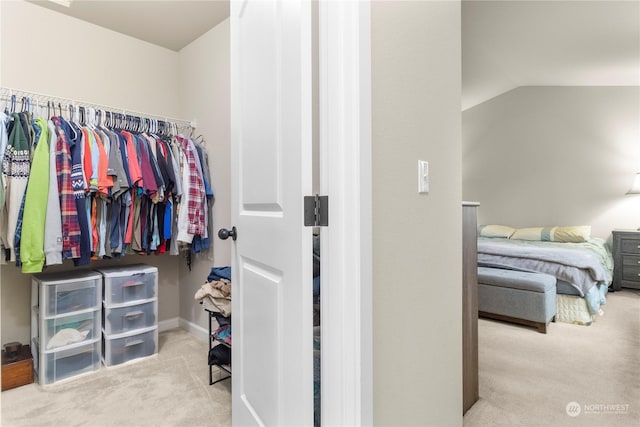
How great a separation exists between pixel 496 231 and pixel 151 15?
16.2 feet

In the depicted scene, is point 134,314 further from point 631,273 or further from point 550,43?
point 631,273

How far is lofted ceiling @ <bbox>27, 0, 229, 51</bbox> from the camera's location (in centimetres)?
238

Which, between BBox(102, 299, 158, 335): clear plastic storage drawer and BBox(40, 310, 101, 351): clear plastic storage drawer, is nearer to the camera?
BBox(40, 310, 101, 351): clear plastic storage drawer

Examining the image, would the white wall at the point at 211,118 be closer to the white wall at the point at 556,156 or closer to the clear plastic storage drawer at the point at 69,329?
the clear plastic storage drawer at the point at 69,329

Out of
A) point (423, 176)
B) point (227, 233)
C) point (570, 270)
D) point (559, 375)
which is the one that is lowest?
point (559, 375)

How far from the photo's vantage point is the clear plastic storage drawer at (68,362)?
2.06 m

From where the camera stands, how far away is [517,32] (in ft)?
12.0

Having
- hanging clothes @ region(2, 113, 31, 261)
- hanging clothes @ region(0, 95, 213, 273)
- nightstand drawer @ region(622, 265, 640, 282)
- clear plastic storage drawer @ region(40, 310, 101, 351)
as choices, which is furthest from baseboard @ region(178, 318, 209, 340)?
nightstand drawer @ region(622, 265, 640, 282)

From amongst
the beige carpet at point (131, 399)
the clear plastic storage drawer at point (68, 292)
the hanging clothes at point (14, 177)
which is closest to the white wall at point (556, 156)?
the beige carpet at point (131, 399)

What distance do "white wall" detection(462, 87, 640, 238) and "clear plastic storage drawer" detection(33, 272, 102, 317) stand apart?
18.4 ft

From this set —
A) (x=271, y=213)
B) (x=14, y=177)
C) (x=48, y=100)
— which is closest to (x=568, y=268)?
(x=271, y=213)

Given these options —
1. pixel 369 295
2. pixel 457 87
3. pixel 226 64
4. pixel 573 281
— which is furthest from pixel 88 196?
pixel 573 281

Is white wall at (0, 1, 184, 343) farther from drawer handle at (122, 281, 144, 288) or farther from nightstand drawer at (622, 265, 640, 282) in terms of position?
nightstand drawer at (622, 265, 640, 282)

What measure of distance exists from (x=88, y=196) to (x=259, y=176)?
151 centimetres
